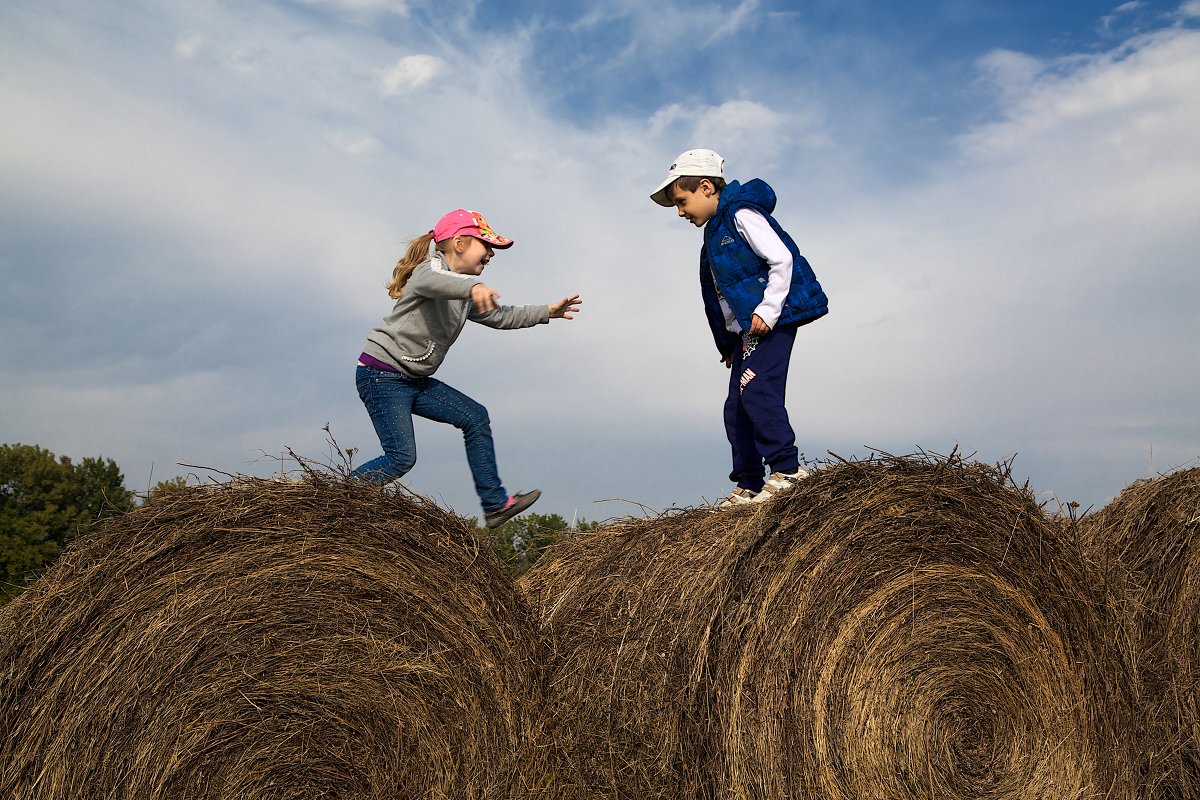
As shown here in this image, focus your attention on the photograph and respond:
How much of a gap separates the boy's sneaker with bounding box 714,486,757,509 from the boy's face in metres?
1.42

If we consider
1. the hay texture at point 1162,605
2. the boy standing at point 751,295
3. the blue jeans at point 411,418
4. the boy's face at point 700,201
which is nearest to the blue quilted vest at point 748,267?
the boy standing at point 751,295

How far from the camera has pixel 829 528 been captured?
400cm

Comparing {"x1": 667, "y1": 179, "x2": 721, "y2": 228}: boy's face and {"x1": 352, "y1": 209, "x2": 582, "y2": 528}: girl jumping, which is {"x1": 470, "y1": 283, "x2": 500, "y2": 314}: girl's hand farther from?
{"x1": 667, "y1": 179, "x2": 721, "y2": 228}: boy's face

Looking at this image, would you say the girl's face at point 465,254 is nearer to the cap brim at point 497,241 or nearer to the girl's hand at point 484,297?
the cap brim at point 497,241

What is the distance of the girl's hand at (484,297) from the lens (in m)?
4.85

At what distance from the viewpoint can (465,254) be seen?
556 cm

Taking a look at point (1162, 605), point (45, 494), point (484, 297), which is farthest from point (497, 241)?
point (45, 494)

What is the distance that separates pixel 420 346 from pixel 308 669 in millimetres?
1977

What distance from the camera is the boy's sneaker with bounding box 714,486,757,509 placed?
481cm

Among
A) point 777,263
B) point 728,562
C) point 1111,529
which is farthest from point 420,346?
point 1111,529

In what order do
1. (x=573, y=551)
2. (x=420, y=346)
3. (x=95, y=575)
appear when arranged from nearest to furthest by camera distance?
(x=95, y=575) → (x=420, y=346) → (x=573, y=551)

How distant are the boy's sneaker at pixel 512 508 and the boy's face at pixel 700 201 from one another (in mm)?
1663

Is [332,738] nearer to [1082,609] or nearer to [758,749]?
[758,749]

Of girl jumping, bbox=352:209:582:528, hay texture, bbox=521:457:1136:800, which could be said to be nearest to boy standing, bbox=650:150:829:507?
hay texture, bbox=521:457:1136:800
